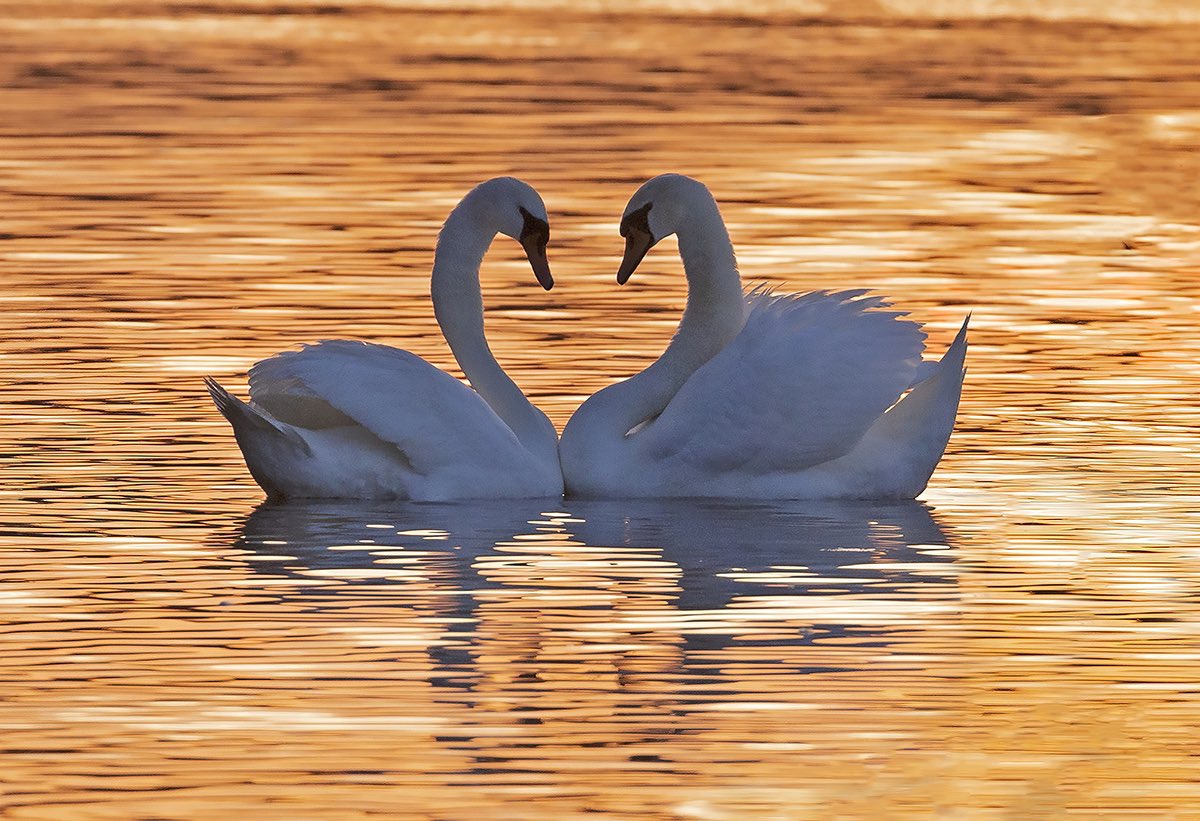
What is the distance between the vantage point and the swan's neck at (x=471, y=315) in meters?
12.1

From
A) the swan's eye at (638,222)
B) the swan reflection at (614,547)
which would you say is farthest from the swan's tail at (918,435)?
the swan's eye at (638,222)

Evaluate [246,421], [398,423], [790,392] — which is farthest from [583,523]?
[246,421]

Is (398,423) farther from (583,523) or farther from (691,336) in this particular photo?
(691,336)

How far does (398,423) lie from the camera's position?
11297mm

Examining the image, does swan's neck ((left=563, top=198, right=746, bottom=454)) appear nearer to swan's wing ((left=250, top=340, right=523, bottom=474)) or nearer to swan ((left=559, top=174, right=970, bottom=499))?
swan ((left=559, top=174, right=970, bottom=499))

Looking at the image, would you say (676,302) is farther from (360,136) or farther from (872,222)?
(360,136)

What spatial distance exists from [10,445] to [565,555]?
10.4 feet

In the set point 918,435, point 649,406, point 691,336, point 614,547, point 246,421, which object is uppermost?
point 691,336

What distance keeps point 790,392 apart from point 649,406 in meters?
0.83

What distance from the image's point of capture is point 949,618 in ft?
30.6

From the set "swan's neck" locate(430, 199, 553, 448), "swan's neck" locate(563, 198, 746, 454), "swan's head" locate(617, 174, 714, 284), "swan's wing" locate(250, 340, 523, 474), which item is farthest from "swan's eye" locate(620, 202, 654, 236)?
"swan's wing" locate(250, 340, 523, 474)

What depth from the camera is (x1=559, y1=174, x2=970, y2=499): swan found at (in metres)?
11.6

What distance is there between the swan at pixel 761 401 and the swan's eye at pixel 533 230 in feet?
1.22

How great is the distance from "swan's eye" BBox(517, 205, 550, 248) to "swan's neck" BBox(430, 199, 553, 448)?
5.7 inches
